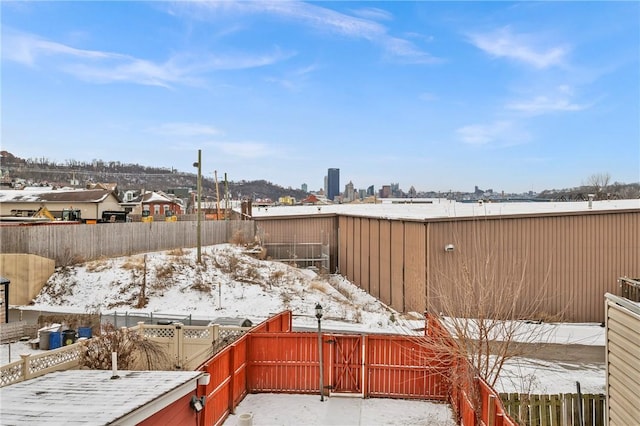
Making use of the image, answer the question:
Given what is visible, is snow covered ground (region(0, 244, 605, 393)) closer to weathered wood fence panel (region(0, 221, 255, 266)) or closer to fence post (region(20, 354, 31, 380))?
weathered wood fence panel (region(0, 221, 255, 266))

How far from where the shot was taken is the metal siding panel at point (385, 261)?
1947cm

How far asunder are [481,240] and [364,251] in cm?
740

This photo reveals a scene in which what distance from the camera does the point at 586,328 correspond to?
16.4 meters

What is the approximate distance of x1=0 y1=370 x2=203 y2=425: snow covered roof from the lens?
5.13 metres

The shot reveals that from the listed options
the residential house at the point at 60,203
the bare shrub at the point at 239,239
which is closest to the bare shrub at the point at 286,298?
the bare shrub at the point at 239,239

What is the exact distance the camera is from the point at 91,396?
19.4ft

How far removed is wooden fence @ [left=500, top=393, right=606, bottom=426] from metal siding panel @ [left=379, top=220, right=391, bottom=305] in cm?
1095

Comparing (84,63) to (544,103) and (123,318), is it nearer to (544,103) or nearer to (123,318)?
(123,318)

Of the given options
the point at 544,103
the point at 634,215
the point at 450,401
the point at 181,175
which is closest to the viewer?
the point at 450,401

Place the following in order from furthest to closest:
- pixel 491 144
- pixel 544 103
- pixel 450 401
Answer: pixel 491 144 < pixel 544 103 < pixel 450 401

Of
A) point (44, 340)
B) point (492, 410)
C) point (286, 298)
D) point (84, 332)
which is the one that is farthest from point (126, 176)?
point (492, 410)

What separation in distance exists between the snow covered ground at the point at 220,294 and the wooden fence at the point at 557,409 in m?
6.10

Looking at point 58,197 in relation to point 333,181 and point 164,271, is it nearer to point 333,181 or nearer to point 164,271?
point 164,271

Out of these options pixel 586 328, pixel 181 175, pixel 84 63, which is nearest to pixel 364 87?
pixel 84 63
